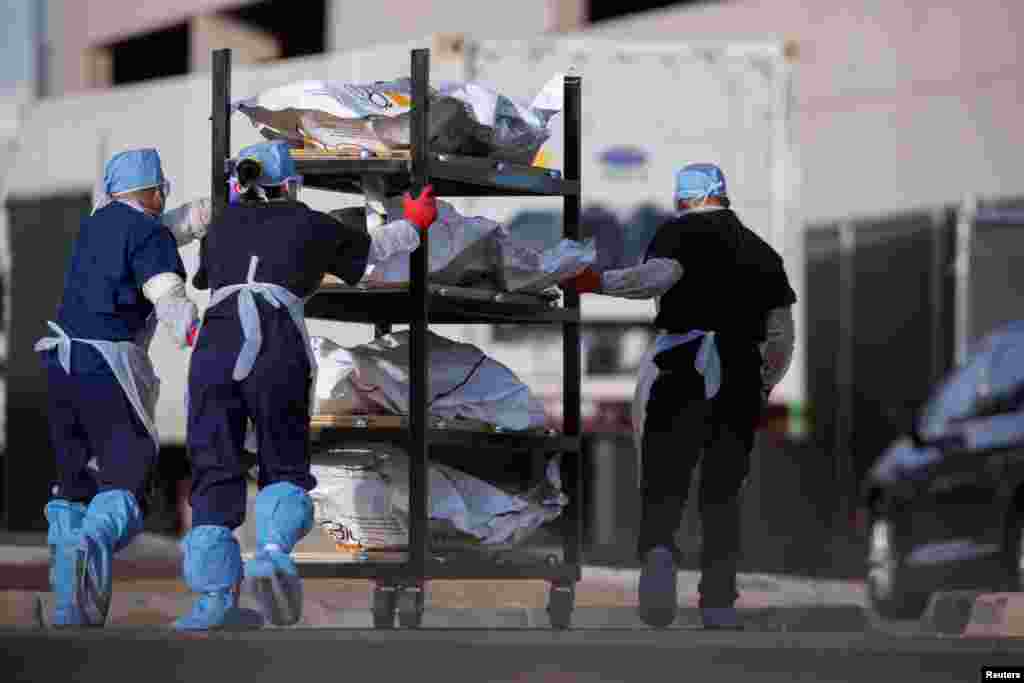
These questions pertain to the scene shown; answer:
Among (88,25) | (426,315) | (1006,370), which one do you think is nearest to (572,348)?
(426,315)

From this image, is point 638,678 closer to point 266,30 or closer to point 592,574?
point 592,574

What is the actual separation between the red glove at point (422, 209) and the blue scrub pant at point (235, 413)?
0.65 m

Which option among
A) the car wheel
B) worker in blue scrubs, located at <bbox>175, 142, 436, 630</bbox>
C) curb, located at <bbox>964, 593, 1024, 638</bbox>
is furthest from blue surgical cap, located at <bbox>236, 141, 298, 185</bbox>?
the car wheel

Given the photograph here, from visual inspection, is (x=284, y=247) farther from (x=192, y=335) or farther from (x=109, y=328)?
(x=109, y=328)

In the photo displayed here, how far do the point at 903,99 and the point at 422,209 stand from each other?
1716cm

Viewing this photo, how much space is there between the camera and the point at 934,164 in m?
25.2

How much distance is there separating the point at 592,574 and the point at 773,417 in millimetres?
4641

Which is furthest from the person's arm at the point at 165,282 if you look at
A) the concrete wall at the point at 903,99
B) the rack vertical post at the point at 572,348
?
the concrete wall at the point at 903,99

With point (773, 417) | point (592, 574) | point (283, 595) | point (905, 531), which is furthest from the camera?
point (773, 417)

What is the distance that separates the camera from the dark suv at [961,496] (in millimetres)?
15047

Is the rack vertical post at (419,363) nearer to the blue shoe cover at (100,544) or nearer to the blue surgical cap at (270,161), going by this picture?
the blue surgical cap at (270,161)

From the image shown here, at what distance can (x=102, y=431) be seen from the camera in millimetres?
9578

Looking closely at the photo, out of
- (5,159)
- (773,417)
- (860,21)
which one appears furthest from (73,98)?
(860,21)

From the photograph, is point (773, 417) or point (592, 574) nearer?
point (592, 574)
